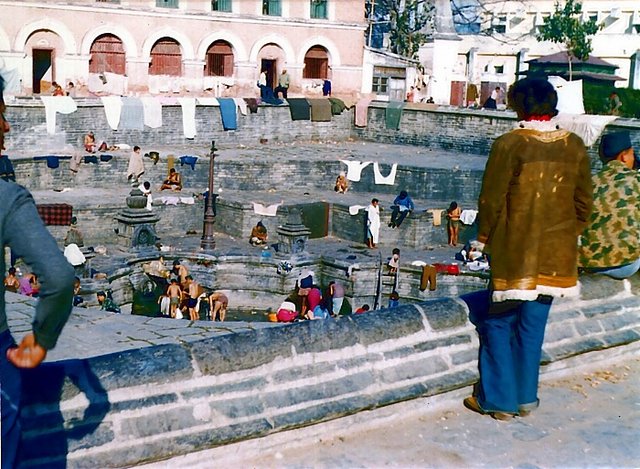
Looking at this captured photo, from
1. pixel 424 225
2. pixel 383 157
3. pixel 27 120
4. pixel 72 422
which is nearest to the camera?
pixel 72 422

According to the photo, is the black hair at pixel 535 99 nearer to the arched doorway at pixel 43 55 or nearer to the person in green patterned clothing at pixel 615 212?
the person in green patterned clothing at pixel 615 212

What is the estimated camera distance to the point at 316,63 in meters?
33.8

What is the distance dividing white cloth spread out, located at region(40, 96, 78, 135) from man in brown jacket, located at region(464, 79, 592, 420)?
850 inches

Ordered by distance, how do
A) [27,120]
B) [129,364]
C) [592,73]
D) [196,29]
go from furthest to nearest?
[592,73] < [196,29] < [27,120] < [129,364]

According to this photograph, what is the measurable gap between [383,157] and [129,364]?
79.1 feet

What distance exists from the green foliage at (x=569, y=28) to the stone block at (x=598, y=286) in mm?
32660

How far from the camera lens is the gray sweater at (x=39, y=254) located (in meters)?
2.67

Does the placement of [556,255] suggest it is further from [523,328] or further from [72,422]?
[72,422]

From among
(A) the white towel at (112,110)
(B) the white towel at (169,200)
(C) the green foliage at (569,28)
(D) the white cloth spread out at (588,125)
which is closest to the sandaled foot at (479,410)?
(B) the white towel at (169,200)

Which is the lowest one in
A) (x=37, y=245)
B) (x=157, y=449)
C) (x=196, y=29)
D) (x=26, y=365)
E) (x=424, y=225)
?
(x=424, y=225)

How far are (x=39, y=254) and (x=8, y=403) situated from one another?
55 centimetres

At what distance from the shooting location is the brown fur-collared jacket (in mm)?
4273

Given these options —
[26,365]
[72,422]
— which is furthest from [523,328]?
[26,365]

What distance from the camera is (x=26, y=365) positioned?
276 cm
